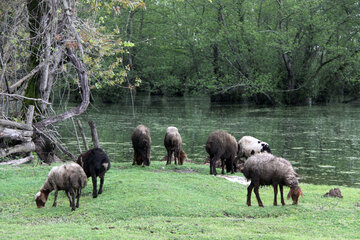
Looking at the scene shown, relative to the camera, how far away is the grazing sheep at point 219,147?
14.3 m

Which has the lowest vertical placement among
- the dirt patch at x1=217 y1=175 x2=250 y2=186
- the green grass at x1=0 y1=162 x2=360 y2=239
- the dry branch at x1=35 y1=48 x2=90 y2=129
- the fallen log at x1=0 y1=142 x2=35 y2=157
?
the dirt patch at x1=217 y1=175 x2=250 y2=186

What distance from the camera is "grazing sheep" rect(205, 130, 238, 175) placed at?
14.3m

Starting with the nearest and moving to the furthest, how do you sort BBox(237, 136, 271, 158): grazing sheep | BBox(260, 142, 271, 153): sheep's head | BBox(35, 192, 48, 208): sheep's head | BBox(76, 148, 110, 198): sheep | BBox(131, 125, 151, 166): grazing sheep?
1. BBox(35, 192, 48, 208): sheep's head
2. BBox(76, 148, 110, 198): sheep
3. BBox(131, 125, 151, 166): grazing sheep
4. BBox(260, 142, 271, 153): sheep's head
5. BBox(237, 136, 271, 158): grazing sheep

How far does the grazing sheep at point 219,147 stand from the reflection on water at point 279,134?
3.02 meters

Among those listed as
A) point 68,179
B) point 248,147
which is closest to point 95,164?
point 68,179

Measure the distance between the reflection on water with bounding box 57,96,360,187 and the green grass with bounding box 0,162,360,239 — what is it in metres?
5.20

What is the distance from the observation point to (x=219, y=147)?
14297 mm

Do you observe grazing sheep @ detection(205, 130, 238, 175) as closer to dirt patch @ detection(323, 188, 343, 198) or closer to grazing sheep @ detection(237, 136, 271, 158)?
grazing sheep @ detection(237, 136, 271, 158)

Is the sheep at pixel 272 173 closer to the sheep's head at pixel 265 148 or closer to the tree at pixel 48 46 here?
the tree at pixel 48 46

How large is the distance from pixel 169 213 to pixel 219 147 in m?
5.66

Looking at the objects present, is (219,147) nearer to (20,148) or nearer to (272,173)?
(272,173)

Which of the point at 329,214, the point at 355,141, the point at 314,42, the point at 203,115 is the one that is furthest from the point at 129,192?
the point at 314,42

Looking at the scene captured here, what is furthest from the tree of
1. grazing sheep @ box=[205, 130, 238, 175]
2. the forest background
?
the forest background

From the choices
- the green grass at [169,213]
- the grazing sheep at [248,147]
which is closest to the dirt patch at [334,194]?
the green grass at [169,213]
